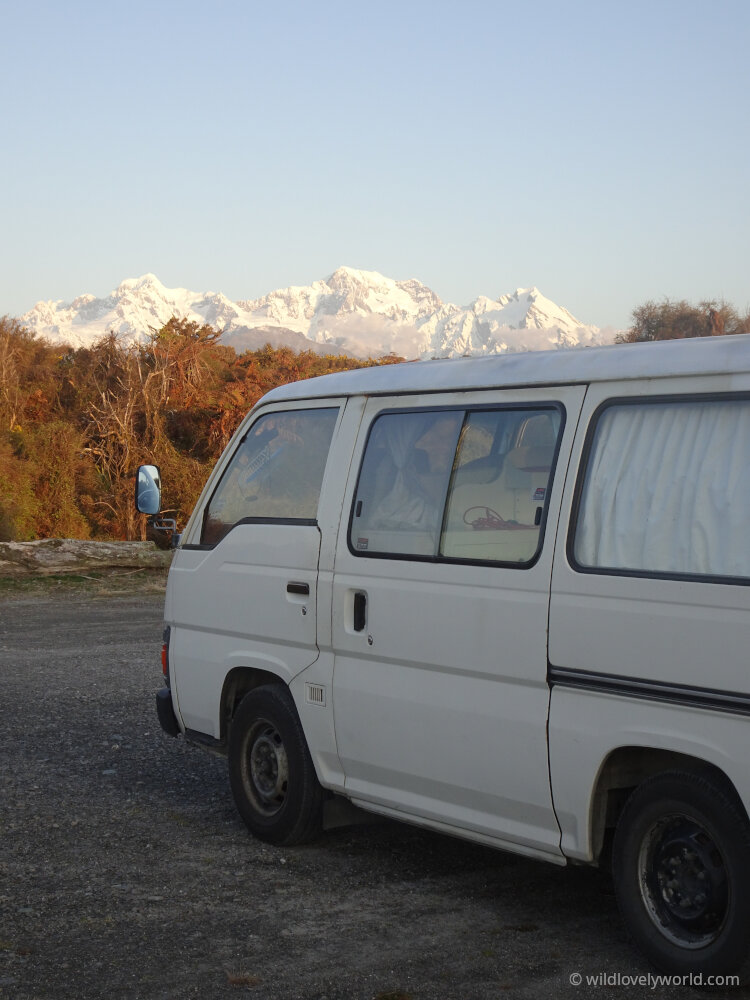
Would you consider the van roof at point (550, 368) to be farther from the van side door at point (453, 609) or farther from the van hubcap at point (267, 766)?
the van hubcap at point (267, 766)

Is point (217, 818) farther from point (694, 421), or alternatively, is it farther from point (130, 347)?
point (130, 347)

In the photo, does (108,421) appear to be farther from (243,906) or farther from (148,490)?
(243,906)

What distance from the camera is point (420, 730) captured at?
5148 mm

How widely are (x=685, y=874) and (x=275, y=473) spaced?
297 centimetres

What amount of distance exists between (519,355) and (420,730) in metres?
1.66

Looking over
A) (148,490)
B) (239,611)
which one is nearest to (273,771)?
(239,611)

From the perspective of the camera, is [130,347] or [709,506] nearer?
[709,506]

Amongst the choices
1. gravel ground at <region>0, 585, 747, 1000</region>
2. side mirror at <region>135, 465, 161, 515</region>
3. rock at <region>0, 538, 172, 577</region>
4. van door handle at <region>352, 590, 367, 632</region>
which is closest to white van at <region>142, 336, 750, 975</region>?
van door handle at <region>352, 590, 367, 632</region>

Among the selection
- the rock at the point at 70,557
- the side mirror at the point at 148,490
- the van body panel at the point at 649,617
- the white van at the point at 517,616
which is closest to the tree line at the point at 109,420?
the rock at the point at 70,557

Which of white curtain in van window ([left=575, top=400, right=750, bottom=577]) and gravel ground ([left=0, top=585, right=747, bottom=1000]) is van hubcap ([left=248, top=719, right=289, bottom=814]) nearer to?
gravel ground ([left=0, top=585, right=747, bottom=1000])

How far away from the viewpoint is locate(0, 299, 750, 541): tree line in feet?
108

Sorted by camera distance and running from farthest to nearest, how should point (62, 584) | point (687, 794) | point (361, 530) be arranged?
1. point (62, 584)
2. point (361, 530)
3. point (687, 794)

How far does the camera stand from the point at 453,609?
16.3 feet

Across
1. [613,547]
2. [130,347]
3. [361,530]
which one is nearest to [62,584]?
[361,530]
